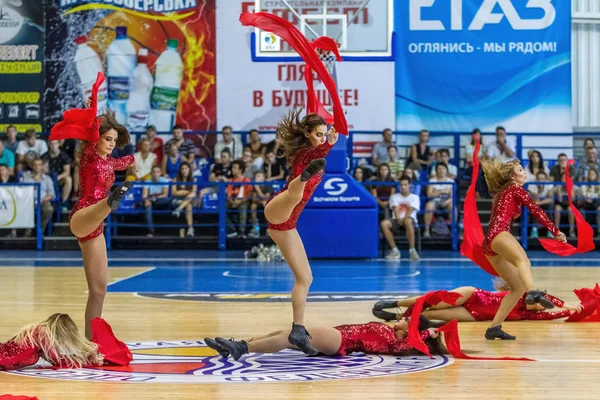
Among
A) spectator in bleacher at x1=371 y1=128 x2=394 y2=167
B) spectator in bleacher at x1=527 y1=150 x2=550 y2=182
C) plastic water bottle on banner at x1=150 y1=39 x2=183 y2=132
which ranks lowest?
spectator in bleacher at x1=527 y1=150 x2=550 y2=182

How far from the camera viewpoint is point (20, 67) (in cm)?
1717

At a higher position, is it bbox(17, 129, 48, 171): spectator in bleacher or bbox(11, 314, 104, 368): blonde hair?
bbox(17, 129, 48, 171): spectator in bleacher

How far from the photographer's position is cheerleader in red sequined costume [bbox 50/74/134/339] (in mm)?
5938

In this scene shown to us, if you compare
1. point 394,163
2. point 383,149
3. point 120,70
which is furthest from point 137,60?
point 394,163

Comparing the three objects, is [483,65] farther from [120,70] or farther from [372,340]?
[372,340]

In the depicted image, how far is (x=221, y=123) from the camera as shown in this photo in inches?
664

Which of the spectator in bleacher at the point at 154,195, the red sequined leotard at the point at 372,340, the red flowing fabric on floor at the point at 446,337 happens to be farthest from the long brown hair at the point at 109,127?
the spectator in bleacher at the point at 154,195

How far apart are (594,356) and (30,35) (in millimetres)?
13717

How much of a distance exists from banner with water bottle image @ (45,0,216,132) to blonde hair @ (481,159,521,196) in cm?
1018

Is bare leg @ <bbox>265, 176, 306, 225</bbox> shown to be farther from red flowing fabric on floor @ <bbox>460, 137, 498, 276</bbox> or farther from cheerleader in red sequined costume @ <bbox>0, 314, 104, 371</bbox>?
red flowing fabric on floor @ <bbox>460, 137, 498, 276</bbox>

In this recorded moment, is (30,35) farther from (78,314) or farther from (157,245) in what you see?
(78,314)

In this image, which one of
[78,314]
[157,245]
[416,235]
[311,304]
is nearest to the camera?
[78,314]

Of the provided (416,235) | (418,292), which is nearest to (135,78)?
(416,235)

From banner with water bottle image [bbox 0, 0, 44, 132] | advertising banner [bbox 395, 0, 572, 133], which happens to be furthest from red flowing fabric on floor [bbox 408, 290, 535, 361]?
banner with water bottle image [bbox 0, 0, 44, 132]
